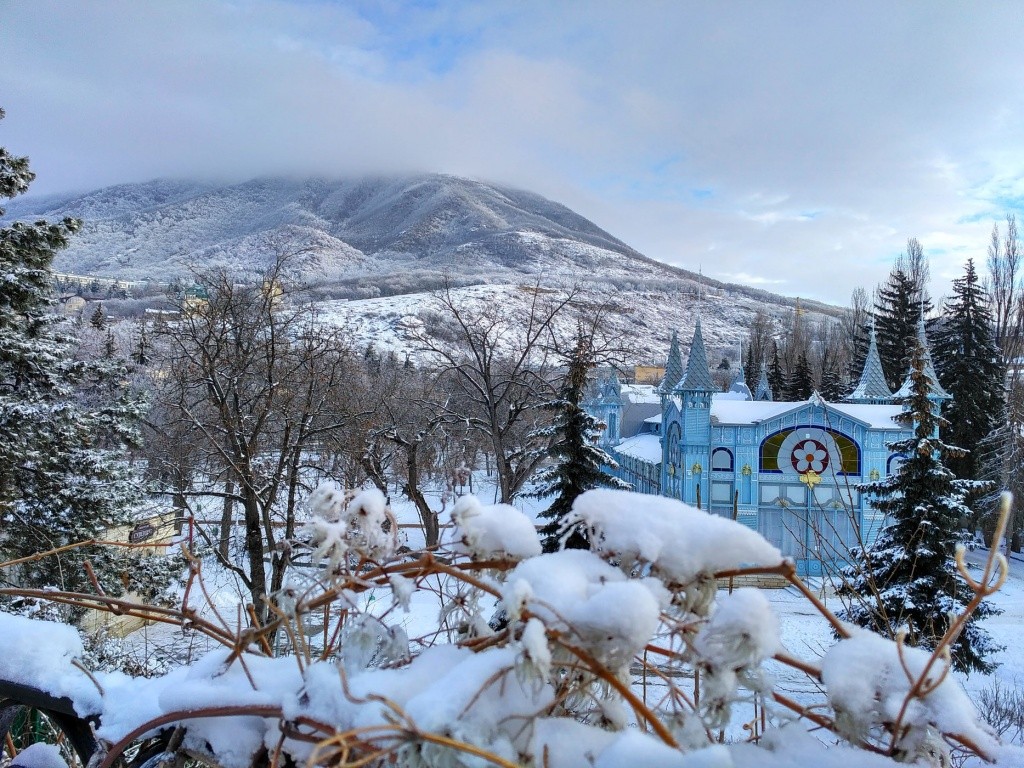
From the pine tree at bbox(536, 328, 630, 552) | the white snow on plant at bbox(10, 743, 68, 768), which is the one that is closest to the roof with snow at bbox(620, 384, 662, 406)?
the pine tree at bbox(536, 328, 630, 552)

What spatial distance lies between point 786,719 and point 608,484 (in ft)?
33.3

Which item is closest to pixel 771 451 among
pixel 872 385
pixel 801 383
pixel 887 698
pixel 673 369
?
pixel 673 369

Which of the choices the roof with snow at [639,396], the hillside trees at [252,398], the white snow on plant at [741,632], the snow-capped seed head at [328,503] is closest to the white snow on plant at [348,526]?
the snow-capped seed head at [328,503]

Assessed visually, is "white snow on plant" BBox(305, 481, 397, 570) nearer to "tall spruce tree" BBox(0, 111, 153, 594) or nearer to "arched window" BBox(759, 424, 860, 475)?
"tall spruce tree" BBox(0, 111, 153, 594)

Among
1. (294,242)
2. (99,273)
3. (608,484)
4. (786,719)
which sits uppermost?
(294,242)

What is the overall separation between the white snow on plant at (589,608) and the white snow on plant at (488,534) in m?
0.09

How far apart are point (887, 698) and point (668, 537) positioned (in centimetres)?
26

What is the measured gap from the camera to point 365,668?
2.34 ft

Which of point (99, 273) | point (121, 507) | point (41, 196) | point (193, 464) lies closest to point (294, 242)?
point (99, 273)

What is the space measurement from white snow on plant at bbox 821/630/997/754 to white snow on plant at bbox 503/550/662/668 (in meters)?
0.21

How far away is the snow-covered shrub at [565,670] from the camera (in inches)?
21.6

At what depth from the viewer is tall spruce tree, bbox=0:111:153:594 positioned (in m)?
8.79

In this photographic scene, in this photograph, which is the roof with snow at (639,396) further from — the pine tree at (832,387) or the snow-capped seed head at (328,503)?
the snow-capped seed head at (328,503)

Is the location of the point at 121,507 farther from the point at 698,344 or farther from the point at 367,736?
the point at 698,344
